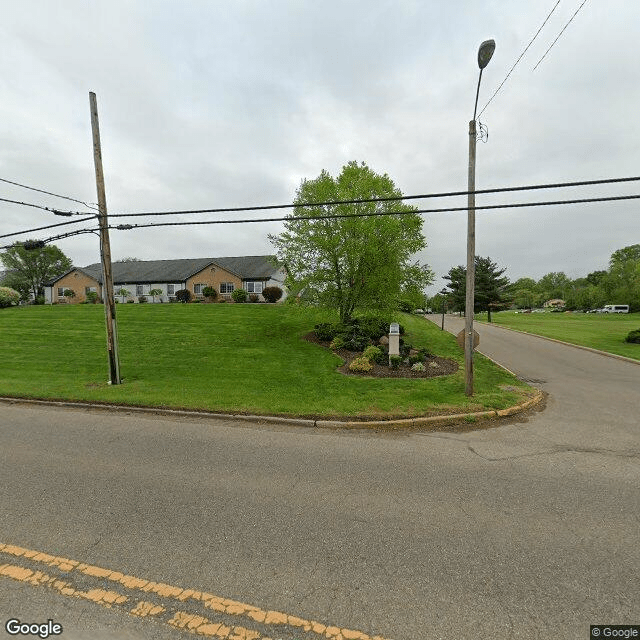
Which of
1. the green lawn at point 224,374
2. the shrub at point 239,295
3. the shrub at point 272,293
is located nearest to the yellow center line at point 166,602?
the green lawn at point 224,374

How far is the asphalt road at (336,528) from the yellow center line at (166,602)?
0.03 m

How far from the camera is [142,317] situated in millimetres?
26094

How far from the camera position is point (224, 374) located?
37.7 feet

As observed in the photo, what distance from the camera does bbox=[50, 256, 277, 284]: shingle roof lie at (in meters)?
41.0

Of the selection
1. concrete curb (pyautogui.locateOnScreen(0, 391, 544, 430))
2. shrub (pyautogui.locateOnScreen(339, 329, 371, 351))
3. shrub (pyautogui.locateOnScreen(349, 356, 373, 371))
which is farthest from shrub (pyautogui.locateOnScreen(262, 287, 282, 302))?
concrete curb (pyautogui.locateOnScreen(0, 391, 544, 430))

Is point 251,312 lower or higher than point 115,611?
higher

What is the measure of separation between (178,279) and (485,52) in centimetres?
4148

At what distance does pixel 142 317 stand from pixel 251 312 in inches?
331

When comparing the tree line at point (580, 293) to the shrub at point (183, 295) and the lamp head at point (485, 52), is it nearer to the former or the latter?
the lamp head at point (485, 52)

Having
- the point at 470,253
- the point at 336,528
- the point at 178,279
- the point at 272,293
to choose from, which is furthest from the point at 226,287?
the point at 336,528

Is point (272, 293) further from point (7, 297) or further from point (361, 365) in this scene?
point (7, 297)

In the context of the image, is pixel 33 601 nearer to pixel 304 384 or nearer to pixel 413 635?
pixel 413 635

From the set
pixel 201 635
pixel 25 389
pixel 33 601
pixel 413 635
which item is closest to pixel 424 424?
pixel 413 635

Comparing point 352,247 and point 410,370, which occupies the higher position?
point 352,247
